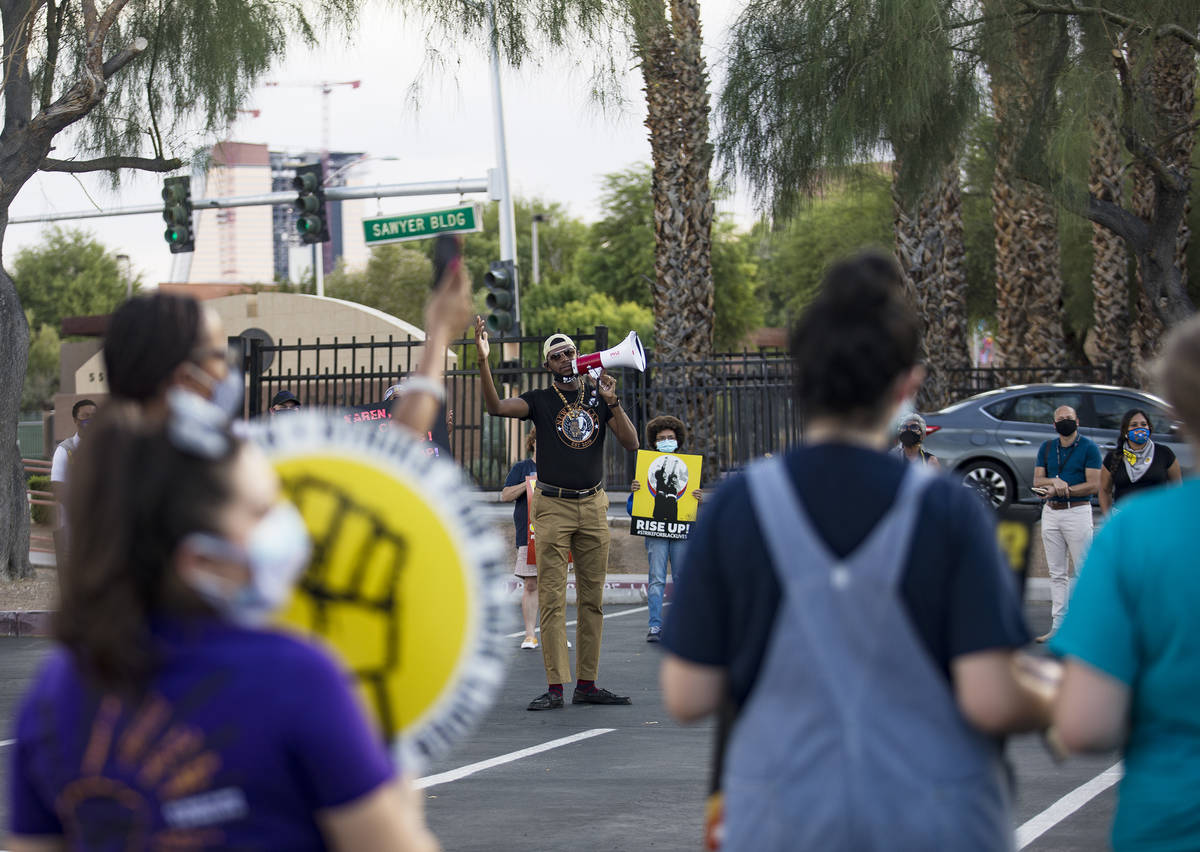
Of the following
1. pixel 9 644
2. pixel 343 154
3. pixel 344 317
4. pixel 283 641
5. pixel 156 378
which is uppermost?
pixel 343 154

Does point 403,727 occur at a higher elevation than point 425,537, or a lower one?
lower

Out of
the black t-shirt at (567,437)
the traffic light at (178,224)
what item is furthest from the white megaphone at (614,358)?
the traffic light at (178,224)

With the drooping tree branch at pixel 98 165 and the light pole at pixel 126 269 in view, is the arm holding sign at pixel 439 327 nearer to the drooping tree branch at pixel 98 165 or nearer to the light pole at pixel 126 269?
the drooping tree branch at pixel 98 165

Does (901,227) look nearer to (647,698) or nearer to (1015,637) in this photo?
(647,698)

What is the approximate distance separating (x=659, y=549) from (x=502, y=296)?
924cm

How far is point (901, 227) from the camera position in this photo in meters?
18.4

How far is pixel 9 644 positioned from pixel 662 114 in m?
9.22

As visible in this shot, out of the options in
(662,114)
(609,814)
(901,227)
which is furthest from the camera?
(901,227)

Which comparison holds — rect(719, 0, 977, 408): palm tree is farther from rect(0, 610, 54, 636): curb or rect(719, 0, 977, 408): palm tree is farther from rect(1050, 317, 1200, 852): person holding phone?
rect(1050, 317, 1200, 852): person holding phone

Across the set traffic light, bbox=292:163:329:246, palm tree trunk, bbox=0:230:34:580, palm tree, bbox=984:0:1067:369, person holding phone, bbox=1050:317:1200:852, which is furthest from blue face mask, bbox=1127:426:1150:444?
traffic light, bbox=292:163:329:246

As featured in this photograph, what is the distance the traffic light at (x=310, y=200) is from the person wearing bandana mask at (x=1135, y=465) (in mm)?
Answer: 15737

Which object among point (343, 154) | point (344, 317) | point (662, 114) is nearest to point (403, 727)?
point (662, 114)

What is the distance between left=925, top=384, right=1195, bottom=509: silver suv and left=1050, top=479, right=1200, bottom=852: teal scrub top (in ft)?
44.5

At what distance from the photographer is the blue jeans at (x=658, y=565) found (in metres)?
11.9
